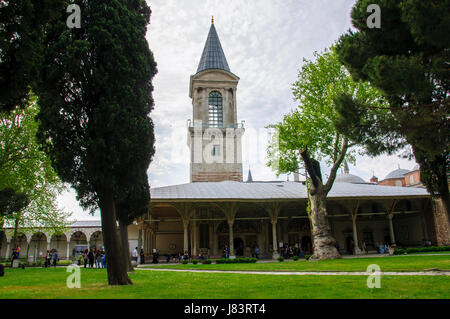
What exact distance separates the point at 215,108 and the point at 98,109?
30.9 m

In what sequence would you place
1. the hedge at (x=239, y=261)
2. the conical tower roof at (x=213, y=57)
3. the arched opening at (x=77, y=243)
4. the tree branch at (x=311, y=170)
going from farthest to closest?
the arched opening at (x=77, y=243) < the conical tower roof at (x=213, y=57) < the hedge at (x=239, y=261) < the tree branch at (x=311, y=170)

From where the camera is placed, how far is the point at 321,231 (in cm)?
1698

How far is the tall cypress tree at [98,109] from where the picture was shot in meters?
7.93

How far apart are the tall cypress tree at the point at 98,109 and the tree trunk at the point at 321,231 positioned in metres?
11.0

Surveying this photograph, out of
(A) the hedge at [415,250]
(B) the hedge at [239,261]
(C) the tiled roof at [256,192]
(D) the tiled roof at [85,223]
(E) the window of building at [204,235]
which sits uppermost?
(C) the tiled roof at [256,192]

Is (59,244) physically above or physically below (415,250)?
above

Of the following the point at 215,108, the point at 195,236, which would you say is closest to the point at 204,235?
the point at 195,236

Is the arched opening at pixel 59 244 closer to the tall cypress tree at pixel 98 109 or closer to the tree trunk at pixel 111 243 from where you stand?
the tall cypress tree at pixel 98 109

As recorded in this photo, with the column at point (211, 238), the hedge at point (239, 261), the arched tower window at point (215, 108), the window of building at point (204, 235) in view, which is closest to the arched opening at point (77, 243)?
the window of building at point (204, 235)

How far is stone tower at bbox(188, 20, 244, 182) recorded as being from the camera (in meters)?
36.3

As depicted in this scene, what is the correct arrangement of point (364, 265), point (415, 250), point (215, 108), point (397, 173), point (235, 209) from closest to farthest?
point (364, 265) → point (415, 250) → point (235, 209) → point (215, 108) → point (397, 173)

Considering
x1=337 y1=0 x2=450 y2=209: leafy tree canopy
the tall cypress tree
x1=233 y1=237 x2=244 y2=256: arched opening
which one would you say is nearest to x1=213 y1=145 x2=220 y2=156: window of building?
x1=233 y1=237 x2=244 y2=256: arched opening

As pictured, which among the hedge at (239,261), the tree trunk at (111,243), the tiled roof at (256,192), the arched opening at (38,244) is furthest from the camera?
the arched opening at (38,244)

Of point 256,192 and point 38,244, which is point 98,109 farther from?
point 38,244
